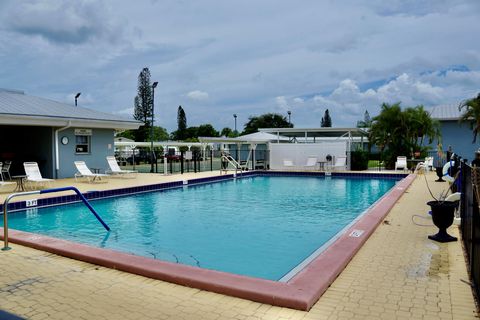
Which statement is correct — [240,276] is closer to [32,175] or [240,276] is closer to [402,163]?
[32,175]

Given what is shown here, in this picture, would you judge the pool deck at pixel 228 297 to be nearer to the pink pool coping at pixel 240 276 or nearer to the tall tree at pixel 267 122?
the pink pool coping at pixel 240 276

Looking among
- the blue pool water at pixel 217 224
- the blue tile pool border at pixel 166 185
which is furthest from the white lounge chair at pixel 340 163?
the blue pool water at pixel 217 224

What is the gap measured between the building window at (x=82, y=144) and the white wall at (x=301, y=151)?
10.1 meters

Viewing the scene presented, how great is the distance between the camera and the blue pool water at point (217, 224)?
20.2 ft

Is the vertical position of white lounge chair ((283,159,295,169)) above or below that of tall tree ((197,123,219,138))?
below

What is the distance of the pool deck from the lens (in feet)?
11.0

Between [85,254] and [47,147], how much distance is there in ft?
40.7

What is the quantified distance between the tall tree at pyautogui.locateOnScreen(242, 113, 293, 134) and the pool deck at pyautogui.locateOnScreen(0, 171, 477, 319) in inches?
2687

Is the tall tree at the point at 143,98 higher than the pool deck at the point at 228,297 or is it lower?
higher

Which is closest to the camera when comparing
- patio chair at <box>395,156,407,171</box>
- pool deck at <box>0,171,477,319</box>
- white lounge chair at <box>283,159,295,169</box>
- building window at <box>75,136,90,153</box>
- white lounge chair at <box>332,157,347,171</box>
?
pool deck at <box>0,171,477,319</box>

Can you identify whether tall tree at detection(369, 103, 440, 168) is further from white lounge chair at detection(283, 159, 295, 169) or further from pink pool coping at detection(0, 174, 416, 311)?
pink pool coping at detection(0, 174, 416, 311)

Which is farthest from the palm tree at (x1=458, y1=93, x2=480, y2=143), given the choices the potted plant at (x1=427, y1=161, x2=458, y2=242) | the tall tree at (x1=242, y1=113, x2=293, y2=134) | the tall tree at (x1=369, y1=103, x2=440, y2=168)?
the tall tree at (x1=242, y1=113, x2=293, y2=134)

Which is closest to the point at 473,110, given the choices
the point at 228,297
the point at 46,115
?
the point at 46,115

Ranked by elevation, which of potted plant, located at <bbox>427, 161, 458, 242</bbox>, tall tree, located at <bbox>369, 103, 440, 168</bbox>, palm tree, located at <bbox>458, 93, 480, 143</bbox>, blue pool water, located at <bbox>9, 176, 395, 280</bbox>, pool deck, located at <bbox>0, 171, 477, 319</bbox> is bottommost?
blue pool water, located at <bbox>9, 176, 395, 280</bbox>
